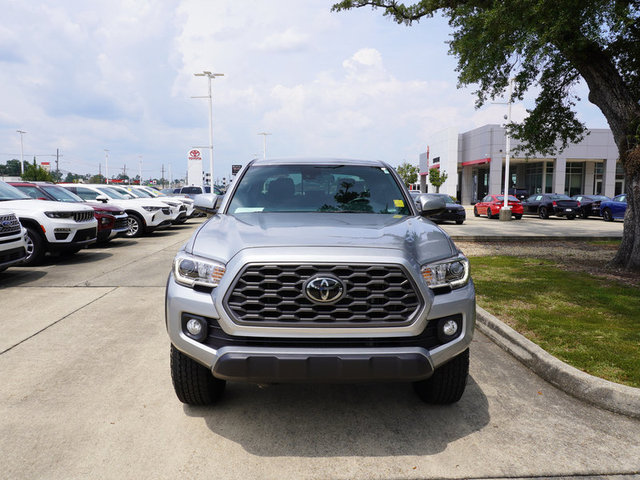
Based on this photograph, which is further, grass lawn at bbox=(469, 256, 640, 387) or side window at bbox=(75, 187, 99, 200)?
side window at bbox=(75, 187, 99, 200)

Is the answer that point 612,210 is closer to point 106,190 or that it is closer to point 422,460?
point 106,190

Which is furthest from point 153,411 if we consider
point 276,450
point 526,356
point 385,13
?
point 385,13

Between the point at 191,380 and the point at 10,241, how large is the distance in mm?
6058

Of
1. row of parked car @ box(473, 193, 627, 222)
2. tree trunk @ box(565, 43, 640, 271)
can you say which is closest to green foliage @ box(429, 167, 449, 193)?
row of parked car @ box(473, 193, 627, 222)

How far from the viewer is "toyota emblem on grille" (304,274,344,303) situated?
2785 mm

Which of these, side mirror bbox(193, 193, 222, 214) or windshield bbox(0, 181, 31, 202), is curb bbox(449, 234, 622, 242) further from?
windshield bbox(0, 181, 31, 202)

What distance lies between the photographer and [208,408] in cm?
347

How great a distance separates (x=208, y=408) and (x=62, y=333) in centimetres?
266

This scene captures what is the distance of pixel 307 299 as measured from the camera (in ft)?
9.18

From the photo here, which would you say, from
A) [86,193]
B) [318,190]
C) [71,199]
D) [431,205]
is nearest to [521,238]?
[431,205]

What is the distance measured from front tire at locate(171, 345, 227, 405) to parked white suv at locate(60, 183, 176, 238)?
505 inches

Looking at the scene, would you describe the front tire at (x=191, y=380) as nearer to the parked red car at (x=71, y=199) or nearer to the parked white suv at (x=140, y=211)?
the parked red car at (x=71, y=199)

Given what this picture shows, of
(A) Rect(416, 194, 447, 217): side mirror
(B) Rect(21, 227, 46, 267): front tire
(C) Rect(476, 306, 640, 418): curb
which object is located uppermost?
(A) Rect(416, 194, 447, 217): side mirror

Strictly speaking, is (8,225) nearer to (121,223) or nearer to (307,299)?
(121,223)
